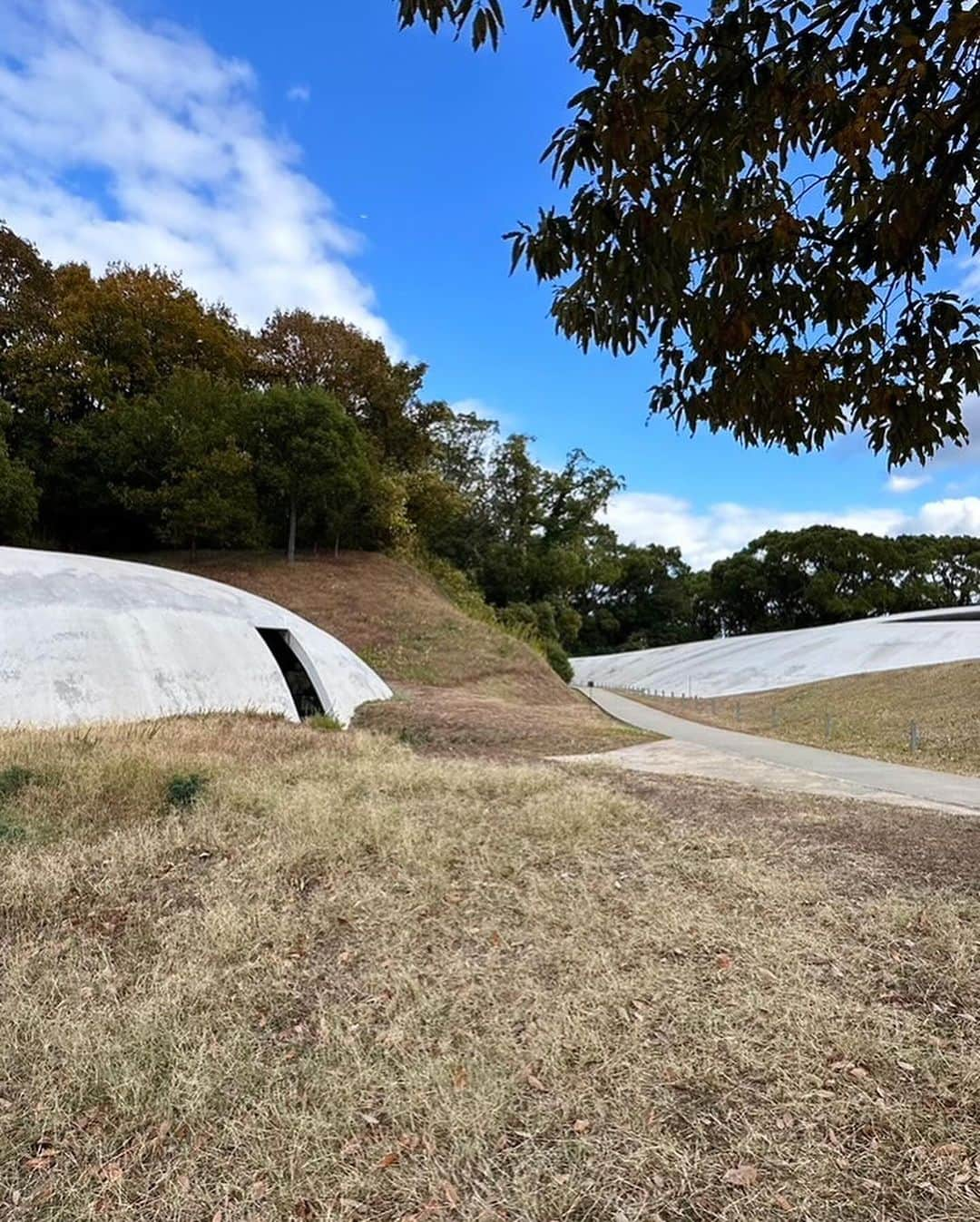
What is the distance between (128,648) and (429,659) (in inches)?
446

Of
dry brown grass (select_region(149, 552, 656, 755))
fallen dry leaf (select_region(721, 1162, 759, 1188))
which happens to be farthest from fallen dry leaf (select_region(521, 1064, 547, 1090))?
dry brown grass (select_region(149, 552, 656, 755))

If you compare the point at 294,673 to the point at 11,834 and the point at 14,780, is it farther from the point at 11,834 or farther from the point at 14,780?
the point at 11,834

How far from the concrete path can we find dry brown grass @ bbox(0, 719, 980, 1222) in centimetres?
275

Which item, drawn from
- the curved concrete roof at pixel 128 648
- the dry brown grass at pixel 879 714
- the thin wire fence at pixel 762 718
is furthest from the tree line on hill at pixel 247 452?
the curved concrete roof at pixel 128 648

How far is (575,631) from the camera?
3528 centimetres

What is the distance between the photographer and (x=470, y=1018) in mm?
3148

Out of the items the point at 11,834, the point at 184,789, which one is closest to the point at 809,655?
the point at 184,789

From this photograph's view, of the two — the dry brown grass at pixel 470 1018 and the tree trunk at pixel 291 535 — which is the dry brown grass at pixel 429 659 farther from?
the dry brown grass at pixel 470 1018

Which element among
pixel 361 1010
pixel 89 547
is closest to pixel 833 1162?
pixel 361 1010

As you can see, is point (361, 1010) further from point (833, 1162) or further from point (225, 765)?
point (225, 765)

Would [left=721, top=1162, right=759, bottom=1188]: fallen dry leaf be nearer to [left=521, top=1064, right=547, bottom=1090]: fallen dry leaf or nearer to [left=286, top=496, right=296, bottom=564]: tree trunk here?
[left=521, top=1064, right=547, bottom=1090]: fallen dry leaf

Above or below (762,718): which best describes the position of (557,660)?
above

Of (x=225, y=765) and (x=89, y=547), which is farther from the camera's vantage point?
(x=89, y=547)

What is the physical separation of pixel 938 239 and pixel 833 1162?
358 centimetres
